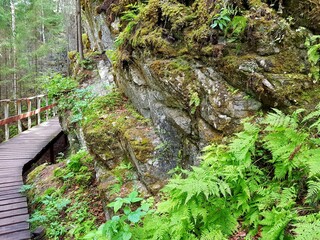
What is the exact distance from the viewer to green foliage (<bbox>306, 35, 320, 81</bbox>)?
3033 millimetres

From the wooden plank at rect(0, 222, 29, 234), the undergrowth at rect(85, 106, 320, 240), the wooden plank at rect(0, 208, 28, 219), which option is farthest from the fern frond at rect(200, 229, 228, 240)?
the wooden plank at rect(0, 208, 28, 219)

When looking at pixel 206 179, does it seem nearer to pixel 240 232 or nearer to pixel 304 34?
pixel 240 232

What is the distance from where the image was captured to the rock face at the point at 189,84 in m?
3.39

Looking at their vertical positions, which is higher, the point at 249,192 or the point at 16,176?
the point at 249,192

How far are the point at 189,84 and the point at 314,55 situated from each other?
1.66 metres

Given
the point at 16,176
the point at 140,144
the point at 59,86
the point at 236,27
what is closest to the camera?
the point at 236,27

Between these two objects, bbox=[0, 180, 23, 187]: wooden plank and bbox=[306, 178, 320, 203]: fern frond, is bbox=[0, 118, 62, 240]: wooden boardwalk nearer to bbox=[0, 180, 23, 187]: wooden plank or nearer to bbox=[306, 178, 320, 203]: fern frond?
bbox=[0, 180, 23, 187]: wooden plank

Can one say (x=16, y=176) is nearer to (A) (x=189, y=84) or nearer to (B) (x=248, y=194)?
(A) (x=189, y=84)

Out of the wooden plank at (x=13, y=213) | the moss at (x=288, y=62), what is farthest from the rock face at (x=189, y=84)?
the wooden plank at (x=13, y=213)

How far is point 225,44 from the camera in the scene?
373 centimetres

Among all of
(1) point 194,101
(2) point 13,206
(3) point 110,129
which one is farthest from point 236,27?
(2) point 13,206

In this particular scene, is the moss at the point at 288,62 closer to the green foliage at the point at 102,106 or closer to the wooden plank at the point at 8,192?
the green foliage at the point at 102,106

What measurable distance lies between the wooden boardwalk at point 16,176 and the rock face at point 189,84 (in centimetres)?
233

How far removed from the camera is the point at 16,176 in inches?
300
